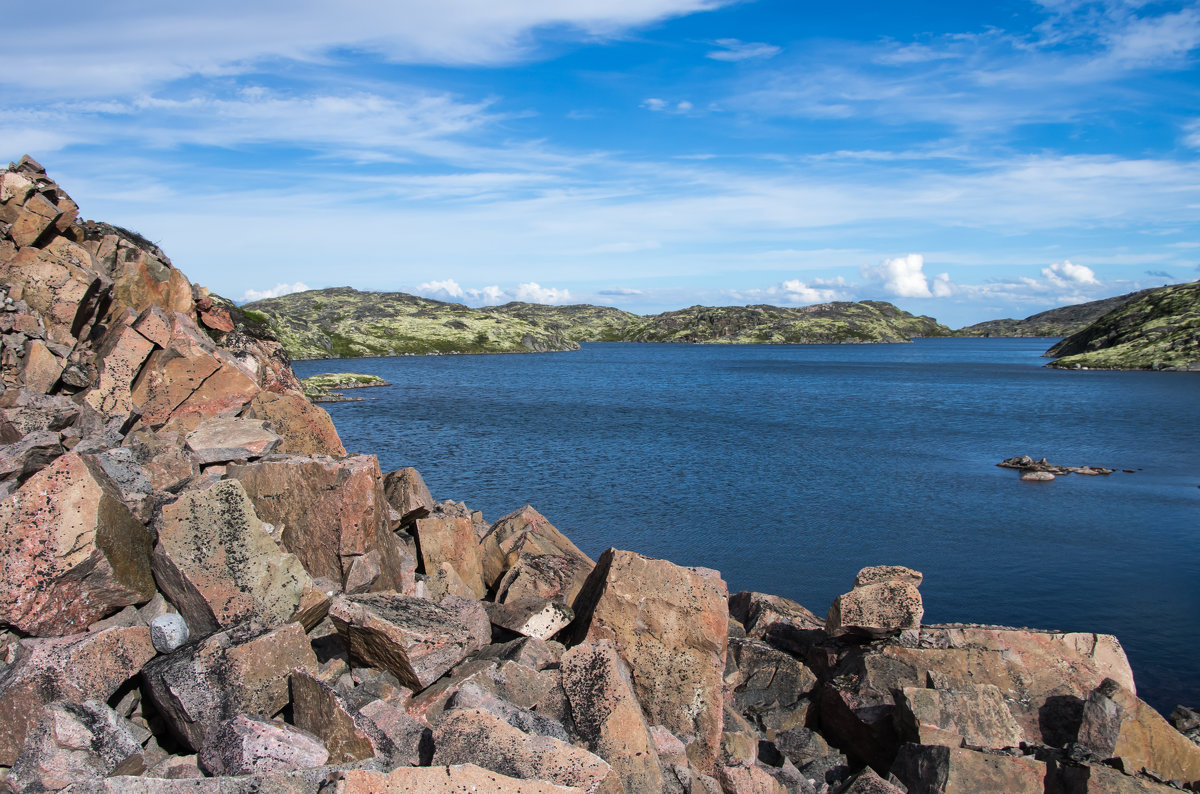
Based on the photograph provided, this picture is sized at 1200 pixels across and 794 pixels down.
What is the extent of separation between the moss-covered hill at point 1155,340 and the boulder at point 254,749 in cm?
19287

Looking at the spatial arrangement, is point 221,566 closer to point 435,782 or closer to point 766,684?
point 435,782

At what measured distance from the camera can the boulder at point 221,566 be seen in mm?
12508

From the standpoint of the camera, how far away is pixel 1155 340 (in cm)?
17588

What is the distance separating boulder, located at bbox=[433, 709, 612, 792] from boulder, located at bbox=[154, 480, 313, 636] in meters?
4.30

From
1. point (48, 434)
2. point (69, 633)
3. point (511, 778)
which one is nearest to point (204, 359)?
point (48, 434)

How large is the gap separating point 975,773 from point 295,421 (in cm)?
1723

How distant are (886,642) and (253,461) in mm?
14959

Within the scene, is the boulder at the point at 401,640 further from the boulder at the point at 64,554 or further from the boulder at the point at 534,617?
the boulder at the point at 64,554

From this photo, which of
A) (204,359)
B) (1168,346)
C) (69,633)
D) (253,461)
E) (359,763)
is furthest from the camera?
(1168,346)

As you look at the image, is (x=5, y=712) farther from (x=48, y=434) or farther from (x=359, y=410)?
(x=359, y=410)

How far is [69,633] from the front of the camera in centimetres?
1198

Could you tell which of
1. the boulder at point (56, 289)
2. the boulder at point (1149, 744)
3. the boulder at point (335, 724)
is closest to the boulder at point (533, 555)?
the boulder at point (335, 724)

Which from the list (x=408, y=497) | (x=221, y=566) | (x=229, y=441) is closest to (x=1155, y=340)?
(x=408, y=497)

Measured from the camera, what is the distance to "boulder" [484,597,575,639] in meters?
15.3
